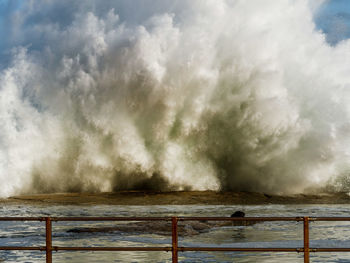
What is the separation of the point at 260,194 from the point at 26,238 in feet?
152

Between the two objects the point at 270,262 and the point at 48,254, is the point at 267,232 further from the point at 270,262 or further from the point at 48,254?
the point at 48,254

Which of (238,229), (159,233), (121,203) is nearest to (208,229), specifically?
(238,229)

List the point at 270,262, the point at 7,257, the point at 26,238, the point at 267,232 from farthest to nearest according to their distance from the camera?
the point at 267,232 < the point at 26,238 < the point at 7,257 < the point at 270,262

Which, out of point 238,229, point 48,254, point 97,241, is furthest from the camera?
point 238,229

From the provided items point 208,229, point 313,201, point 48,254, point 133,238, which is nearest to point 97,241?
point 133,238

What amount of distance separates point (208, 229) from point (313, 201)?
40.2 m

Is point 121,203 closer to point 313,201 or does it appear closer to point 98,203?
point 98,203

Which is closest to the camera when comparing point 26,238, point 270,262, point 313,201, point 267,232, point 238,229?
point 270,262

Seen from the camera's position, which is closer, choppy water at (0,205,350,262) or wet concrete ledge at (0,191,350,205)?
choppy water at (0,205,350,262)

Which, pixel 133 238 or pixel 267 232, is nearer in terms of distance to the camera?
pixel 133 238

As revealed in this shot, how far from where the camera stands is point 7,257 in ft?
49.3

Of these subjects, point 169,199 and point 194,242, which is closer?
point 194,242

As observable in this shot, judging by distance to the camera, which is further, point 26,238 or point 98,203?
point 98,203

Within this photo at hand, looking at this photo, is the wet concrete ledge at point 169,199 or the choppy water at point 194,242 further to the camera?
the wet concrete ledge at point 169,199
